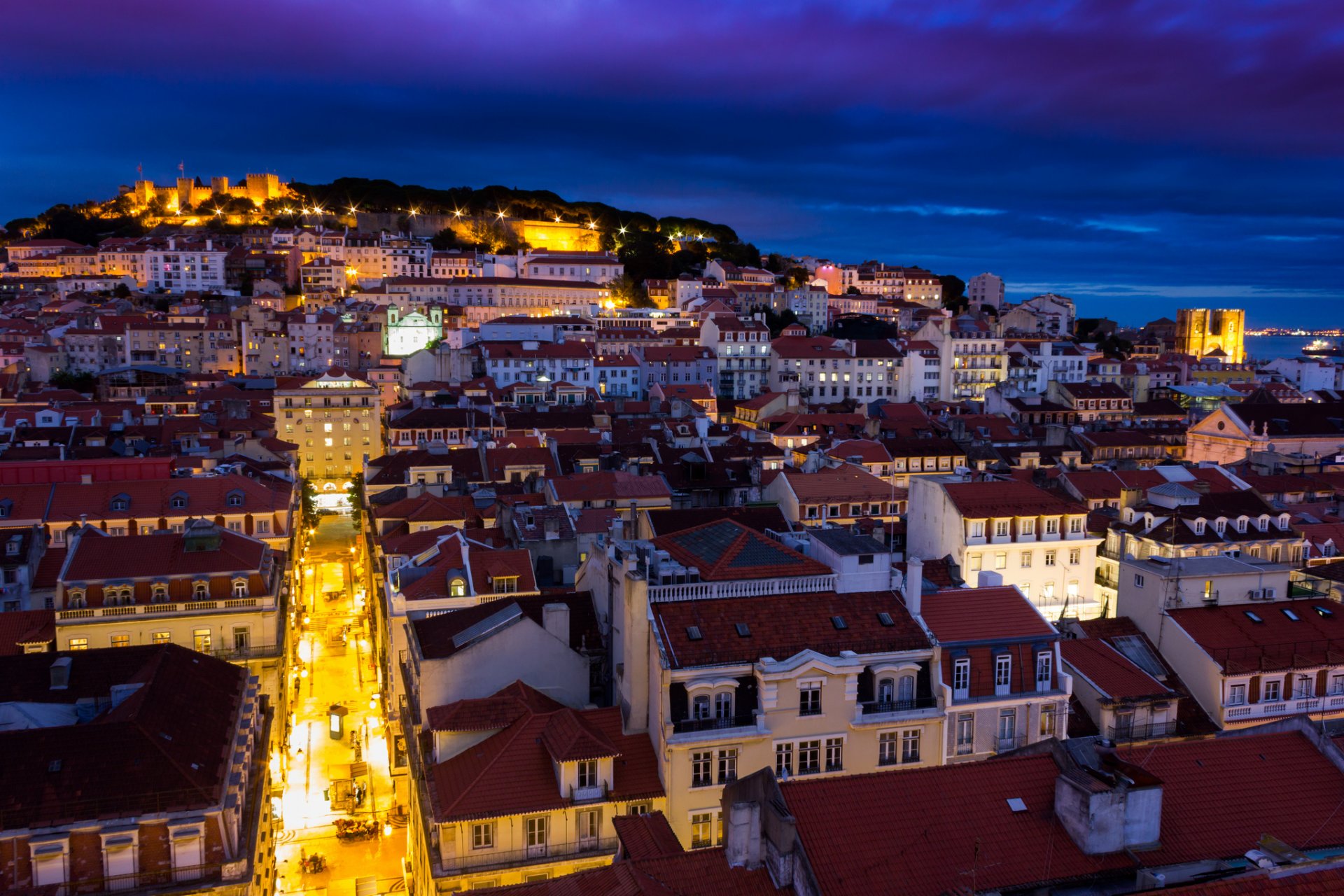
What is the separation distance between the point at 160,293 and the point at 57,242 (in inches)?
1361

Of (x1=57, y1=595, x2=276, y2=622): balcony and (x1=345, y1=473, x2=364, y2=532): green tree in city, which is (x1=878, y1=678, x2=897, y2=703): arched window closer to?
(x1=57, y1=595, x2=276, y2=622): balcony

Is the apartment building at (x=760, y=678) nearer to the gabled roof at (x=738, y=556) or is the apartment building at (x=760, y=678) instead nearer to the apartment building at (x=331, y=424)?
the gabled roof at (x=738, y=556)

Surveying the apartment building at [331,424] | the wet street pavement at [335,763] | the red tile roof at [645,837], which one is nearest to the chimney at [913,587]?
the red tile roof at [645,837]

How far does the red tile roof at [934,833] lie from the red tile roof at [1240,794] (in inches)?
61.8

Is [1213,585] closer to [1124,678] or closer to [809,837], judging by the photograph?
[1124,678]

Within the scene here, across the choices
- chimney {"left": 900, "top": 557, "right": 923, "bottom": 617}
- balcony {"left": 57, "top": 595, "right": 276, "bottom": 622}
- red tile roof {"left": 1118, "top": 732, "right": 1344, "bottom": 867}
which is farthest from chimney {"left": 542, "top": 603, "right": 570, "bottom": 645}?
balcony {"left": 57, "top": 595, "right": 276, "bottom": 622}

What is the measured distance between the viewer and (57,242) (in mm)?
184875

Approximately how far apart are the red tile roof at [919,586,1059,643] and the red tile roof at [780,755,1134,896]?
10045 millimetres

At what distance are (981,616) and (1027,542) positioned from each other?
18361mm

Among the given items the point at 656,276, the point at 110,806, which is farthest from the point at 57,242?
the point at 110,806

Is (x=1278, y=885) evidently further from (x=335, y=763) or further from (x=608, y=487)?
(x=608, y=487)

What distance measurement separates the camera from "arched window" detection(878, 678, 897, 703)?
83.5 ft

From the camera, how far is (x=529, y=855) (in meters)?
23.4

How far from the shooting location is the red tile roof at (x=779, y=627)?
80.3 ft
